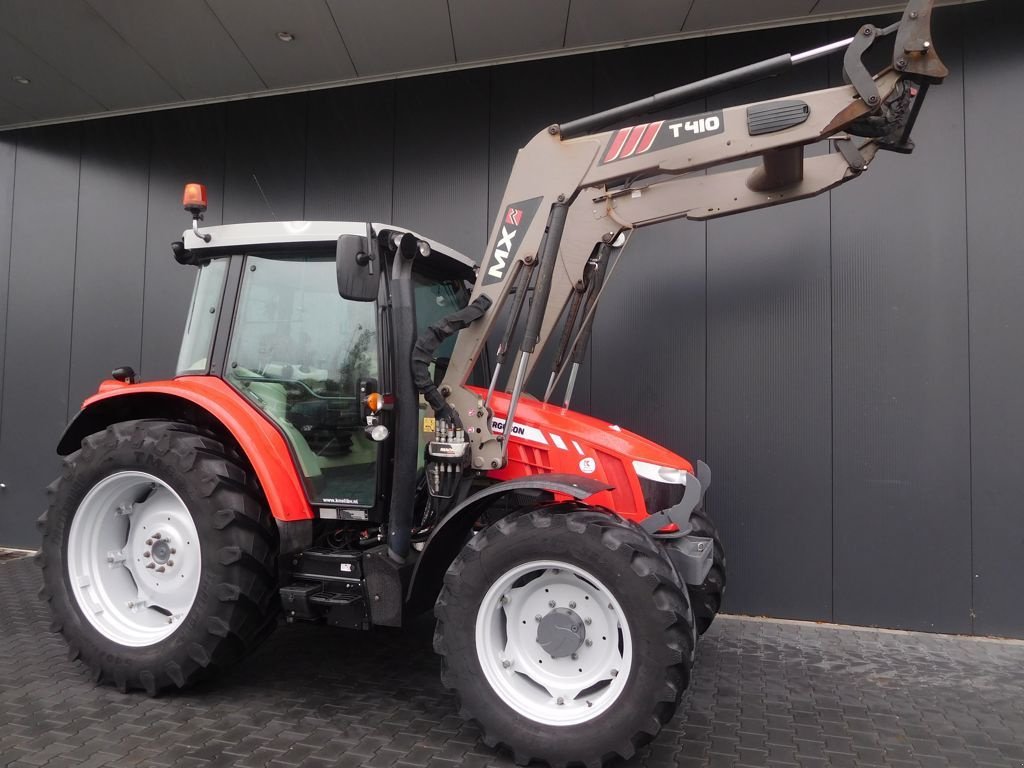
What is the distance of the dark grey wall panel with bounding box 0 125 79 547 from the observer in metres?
6.74

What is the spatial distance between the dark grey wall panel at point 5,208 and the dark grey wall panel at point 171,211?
166cm

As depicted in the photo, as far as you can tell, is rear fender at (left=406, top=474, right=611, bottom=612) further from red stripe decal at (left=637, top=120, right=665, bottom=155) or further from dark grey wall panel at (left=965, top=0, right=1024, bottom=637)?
dark grey wall panel at (left=965, top=0, right=1024, bottom=637)

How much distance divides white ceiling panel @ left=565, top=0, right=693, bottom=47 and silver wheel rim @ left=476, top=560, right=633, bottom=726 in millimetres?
4229

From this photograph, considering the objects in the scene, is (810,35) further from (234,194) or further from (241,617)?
(241,617)

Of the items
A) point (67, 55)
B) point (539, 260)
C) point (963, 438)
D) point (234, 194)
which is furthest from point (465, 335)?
point (67, 55)

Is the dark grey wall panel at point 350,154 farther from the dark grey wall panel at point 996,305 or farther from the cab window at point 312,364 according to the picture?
the dark grey wall panel at point 996,305

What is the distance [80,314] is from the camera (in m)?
6.73

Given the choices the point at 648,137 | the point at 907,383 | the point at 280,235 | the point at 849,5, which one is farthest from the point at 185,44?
the point at 907,383

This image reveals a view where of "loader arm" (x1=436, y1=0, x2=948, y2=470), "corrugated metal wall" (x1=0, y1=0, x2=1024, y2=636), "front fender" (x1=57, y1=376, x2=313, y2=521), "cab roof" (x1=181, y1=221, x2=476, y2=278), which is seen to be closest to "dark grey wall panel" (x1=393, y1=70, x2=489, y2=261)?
"corrugated metal wall" (x1=0, y1=0, x2=1024, y2=636)

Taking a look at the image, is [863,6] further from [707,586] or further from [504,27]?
[707,586]

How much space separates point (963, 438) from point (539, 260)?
344 centimetres

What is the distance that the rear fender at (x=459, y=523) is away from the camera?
308cm

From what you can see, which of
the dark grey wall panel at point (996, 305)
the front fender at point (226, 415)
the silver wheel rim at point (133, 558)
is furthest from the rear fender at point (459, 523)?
the dark grey wall panel at point (996, 305)

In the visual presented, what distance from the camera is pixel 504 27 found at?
213 inches
